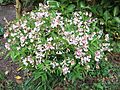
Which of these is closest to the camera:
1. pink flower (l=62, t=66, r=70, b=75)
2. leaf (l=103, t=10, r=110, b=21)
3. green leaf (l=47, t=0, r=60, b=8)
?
pink flower (l=62, t=66, r=70, b=75)

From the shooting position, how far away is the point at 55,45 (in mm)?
3994

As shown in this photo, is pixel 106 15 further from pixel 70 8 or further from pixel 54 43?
pixel 54 43

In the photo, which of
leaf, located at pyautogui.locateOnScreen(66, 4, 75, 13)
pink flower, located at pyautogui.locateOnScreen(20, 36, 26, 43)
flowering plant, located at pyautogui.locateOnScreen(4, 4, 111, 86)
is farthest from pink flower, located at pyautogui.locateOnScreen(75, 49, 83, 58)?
leaf, located at pyautogui.locateOnScreen(66, 4, 75, 13)

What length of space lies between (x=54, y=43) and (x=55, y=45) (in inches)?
1.0

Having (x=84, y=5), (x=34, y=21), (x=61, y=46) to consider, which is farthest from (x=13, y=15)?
(x=61, y=46)

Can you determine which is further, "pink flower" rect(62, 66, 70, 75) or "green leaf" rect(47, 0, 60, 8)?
"green leaf" rect(47, 0, 60, 8)

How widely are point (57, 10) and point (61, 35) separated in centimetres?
75

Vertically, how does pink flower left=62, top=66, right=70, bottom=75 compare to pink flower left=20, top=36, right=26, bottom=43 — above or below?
below

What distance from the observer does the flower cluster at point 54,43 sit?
400 cm

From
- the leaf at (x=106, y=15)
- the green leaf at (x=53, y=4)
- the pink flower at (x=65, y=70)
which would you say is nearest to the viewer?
the pink flower at (x=65, y=70)

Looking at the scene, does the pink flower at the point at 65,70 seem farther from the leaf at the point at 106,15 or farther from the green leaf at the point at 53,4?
the leaf at the point at 106,15

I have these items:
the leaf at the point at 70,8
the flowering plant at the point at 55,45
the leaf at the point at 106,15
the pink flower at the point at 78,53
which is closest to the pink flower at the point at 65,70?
the flowering plant at the point at 55,45

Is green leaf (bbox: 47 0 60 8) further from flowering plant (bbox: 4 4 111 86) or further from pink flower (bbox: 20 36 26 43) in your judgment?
pink flower (bbox: 20 36 26 43)

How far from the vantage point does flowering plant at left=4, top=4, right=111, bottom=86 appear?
4.00m
